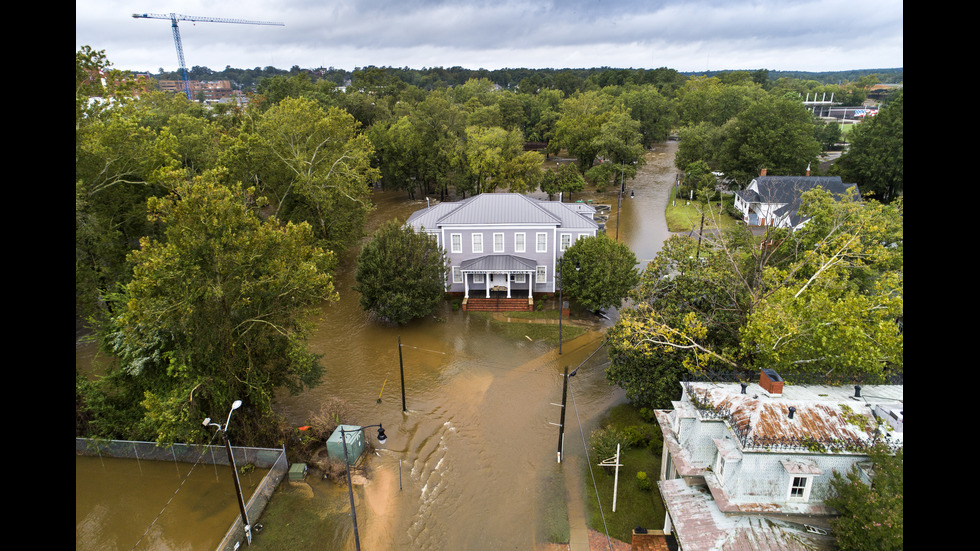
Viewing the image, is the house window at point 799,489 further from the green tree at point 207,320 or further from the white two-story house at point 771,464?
the green tree at point 207,320

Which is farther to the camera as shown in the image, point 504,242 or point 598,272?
point 504,242

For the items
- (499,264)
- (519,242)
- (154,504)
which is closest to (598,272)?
(519,242)

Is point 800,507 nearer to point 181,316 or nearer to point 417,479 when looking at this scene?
point 417,479

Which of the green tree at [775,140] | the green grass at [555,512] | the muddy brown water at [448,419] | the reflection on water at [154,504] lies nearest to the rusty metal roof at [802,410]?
the green grass at [555,512]

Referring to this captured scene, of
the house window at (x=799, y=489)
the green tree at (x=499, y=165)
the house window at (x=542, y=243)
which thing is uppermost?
the green tree at (x=499, y=165)

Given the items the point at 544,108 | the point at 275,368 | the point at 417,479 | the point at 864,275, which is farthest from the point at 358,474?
the point at 544,108

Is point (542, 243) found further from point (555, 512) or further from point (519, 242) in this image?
point (555, 512)
